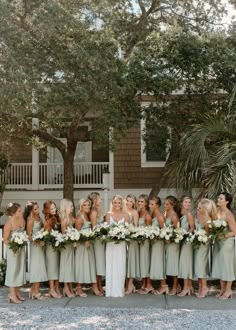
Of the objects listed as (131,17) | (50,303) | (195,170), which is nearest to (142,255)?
(50,303)

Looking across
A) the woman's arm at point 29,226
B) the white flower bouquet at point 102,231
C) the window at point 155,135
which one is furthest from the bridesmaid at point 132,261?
the window at point 155,135

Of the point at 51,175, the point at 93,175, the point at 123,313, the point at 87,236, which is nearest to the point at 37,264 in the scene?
the point at 87,236

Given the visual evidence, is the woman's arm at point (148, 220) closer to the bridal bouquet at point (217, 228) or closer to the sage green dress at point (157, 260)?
the sage green dress at point (157, 260)

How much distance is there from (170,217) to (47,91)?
379 centimetres

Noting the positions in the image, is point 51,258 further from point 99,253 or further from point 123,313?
point 123,313

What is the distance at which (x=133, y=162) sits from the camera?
645 inches

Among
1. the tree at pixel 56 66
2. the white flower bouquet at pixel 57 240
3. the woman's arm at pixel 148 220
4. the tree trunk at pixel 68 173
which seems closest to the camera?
the white flower bouquet at pixel 57 240

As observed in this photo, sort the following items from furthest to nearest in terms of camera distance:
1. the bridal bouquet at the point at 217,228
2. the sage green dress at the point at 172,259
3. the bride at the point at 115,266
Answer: the sage green dress at the point at 172,259
the bride at the point at 115,266
the bridal bouquet at the point at 217,228

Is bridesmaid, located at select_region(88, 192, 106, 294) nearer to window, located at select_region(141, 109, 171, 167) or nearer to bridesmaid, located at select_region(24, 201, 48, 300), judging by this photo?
bridesmaid, located at select_region(24, 201, 48, 300)

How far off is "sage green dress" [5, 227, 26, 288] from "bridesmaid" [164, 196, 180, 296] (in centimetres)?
247

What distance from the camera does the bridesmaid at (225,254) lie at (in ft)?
23.9

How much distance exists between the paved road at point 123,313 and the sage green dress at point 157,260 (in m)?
0.36

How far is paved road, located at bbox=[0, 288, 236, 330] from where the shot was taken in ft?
19.3

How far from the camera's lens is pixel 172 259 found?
7586 millimetres
